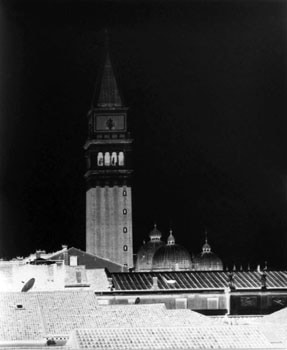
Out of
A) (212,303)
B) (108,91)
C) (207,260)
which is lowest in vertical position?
(212,303)

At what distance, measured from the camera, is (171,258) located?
10269 cm

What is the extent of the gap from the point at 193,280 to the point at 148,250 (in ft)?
135

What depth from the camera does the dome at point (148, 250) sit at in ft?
353

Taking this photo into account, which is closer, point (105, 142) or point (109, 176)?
point (109, 176)

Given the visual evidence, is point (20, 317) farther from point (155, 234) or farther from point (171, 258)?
point (155, 234)

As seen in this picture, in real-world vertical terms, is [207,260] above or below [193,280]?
above

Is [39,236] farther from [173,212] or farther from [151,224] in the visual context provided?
[151,224]

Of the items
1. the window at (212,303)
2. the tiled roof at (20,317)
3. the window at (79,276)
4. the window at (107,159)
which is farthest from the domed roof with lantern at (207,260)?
the tiled roof at (20,317)

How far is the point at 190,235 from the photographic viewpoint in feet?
353

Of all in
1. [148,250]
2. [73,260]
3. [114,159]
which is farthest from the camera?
[114,159]

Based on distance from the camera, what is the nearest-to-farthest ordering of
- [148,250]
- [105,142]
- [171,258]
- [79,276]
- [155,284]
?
[79,276] < [155,284] < [171,258] < [148,250] < [105,142]

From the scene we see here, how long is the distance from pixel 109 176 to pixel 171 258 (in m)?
16.6

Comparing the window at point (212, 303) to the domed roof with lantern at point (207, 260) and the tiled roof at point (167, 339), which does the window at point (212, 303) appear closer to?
the domed roof with lantern at point (207, 260)

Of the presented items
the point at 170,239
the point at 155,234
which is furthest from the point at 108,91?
the point at 170,239
